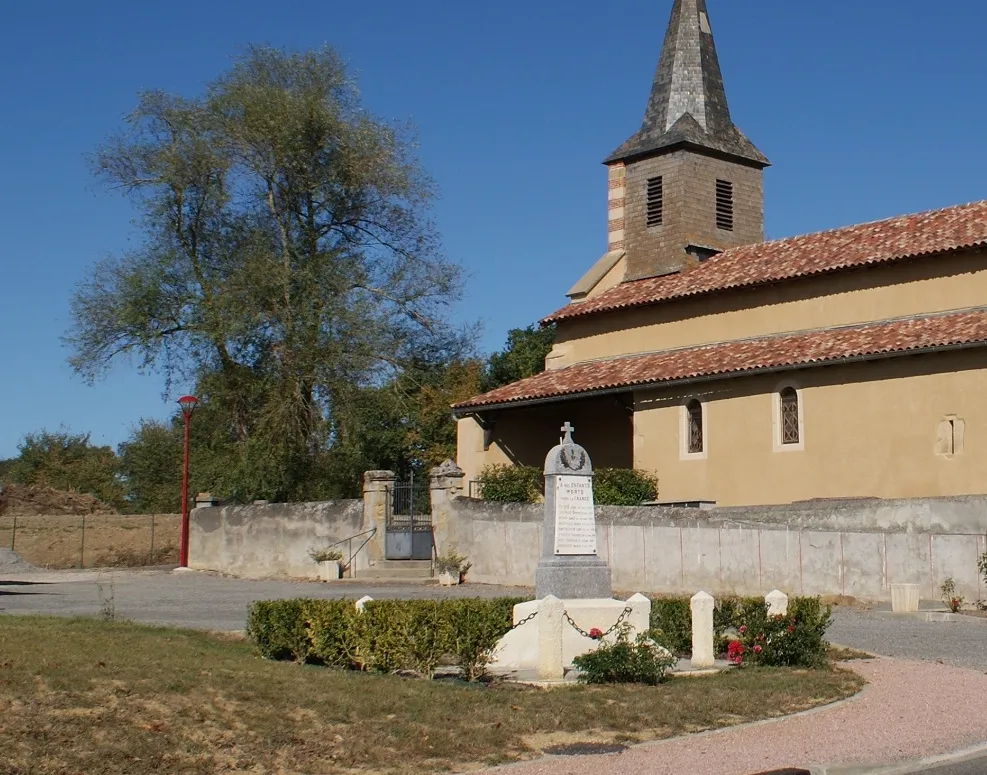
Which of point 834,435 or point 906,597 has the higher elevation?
point 834,435

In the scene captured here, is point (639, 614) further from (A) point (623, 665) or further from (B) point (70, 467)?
(B) point (70, 467)

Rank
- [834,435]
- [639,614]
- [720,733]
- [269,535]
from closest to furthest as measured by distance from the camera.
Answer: [720,733], [639,614], [834,435], [269,535]

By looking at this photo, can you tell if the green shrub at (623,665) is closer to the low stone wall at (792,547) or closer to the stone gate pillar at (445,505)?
the low stone wall at (792,547)

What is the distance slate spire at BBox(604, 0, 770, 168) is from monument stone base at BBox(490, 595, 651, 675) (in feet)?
85.5

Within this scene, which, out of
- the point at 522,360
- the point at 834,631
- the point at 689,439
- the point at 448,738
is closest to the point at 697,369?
the point at 689,439

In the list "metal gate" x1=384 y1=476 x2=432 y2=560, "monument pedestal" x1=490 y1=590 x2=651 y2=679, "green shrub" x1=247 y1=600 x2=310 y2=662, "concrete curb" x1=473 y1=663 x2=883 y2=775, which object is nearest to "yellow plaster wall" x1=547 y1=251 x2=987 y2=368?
"metal gate" x1=384 y1=476 x2=432 y2=560

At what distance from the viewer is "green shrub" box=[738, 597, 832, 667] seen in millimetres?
13492

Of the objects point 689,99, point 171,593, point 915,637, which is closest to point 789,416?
point 915,637

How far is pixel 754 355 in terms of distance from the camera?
101 feet

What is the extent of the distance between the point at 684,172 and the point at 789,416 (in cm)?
1120

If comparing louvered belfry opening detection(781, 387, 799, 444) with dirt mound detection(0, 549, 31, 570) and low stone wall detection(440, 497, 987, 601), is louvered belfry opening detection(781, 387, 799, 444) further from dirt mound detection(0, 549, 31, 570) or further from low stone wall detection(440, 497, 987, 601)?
dirt mound detection(0, 549, 31, 570)

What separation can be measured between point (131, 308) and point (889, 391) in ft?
69.9

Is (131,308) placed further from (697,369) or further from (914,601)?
(914,601)

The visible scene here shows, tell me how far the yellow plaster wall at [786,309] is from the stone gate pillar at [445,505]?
9175 mm
